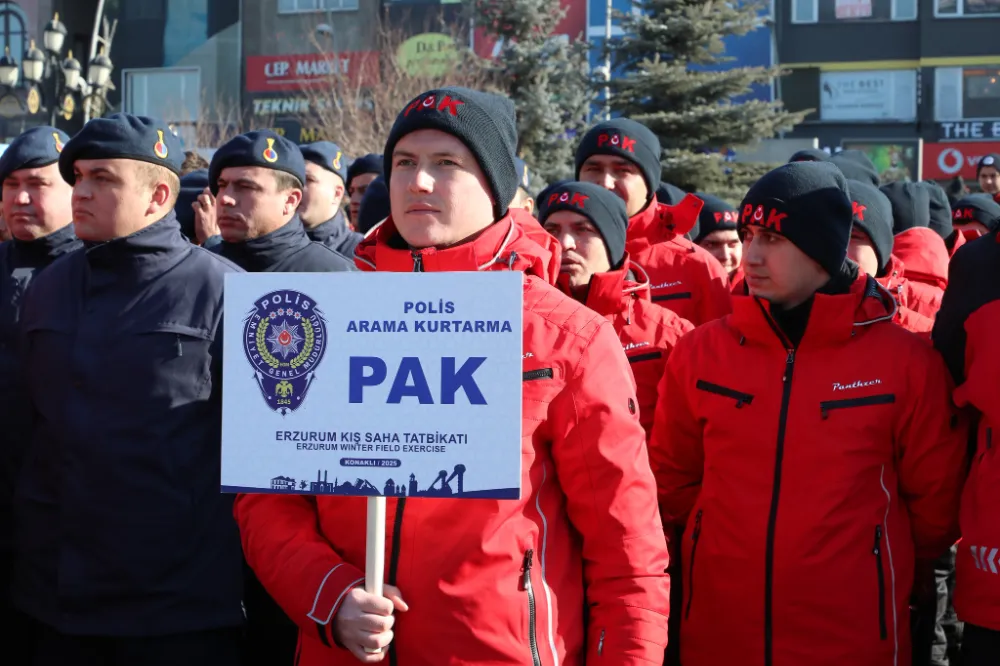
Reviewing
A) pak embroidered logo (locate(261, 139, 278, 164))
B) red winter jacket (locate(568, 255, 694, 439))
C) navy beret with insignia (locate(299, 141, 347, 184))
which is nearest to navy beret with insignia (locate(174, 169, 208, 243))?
navy beret with insignia (locate(299, 141, 347, 184))

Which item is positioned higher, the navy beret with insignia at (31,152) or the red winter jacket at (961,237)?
the navy beret with insignia at (31,152)

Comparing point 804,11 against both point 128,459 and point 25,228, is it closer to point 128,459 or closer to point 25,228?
point 25,228

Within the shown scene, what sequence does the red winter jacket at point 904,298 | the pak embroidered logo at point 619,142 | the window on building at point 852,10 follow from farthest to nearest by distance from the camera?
the window on building at point 852,10 → the pak embroidered logo at point 619,142 → the red winter jacket at point 904,298

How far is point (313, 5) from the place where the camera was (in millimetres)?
37281

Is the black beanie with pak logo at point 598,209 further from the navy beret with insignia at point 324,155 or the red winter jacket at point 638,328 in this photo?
the navy beret with insignia at point 324,155

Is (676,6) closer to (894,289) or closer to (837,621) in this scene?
(894,289)

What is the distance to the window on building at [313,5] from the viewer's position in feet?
120

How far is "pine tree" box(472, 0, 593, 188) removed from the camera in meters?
21.8

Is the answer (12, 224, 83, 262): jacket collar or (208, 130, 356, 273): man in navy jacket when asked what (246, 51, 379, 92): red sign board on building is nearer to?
(208, 130, 356, 273): man in navy jacket

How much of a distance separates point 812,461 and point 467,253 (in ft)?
5.04

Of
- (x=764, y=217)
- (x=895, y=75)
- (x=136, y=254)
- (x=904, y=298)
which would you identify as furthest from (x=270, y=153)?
(x=895, y=75)

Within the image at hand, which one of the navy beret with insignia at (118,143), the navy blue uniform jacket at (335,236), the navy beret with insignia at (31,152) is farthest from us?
the navy blue uniform jacket at (335,236)

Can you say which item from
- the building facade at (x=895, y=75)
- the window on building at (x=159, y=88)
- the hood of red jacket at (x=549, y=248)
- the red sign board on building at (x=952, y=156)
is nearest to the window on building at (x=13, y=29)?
the window on building at (x=159, y=88)

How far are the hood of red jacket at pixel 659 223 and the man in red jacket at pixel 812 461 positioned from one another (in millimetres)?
1979
